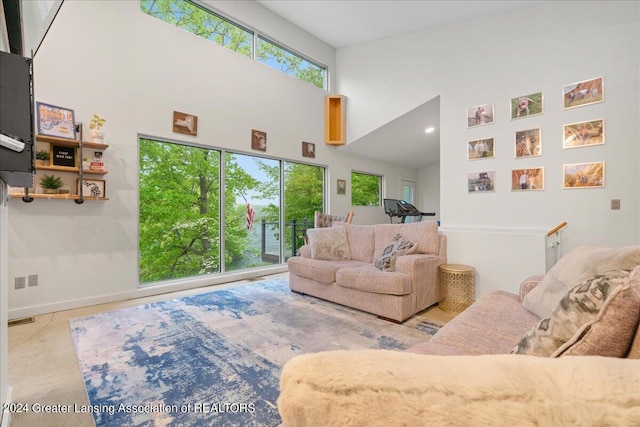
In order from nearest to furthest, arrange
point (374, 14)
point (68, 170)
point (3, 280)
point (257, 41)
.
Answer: point (3, 280) → point (68, 170) → point (374, 14) → point (257, 41)

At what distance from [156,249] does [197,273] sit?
2.17 feet

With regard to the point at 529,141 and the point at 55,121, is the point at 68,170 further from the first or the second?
the point at 529,141

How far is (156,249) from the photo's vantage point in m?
3.85

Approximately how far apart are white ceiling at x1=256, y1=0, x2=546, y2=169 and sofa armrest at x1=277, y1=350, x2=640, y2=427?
5038mm

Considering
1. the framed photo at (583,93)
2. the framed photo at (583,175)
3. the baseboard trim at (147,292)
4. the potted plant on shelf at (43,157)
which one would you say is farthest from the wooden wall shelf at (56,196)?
the framed photo at (583,93)

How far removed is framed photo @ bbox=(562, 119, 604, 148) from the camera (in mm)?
3285

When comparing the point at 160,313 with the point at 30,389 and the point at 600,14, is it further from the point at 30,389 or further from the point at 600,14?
the point at 600,14

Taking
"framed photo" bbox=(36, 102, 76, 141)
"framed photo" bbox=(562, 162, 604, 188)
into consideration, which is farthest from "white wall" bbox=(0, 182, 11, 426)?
"framed photo" bbox=(562, 162, 604, 188)

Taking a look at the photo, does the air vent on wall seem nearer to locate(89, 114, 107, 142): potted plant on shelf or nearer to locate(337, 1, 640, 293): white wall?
locate(89, 114, 107, 142): potted plant on shelf

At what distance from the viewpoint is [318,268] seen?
3.27m

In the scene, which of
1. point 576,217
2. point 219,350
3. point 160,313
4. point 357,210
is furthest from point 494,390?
point 357,210

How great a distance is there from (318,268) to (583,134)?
3.53 metres

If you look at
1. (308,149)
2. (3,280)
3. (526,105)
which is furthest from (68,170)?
(526,105)

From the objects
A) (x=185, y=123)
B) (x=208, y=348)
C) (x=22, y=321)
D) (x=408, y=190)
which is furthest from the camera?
(x=408, y=190)
